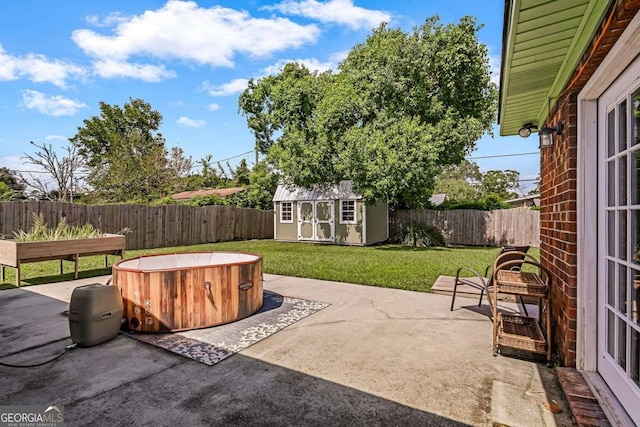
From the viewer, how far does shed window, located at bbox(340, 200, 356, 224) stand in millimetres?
→ 13719

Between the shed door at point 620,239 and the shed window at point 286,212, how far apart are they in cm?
1365

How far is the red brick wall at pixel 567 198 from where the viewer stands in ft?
5.91

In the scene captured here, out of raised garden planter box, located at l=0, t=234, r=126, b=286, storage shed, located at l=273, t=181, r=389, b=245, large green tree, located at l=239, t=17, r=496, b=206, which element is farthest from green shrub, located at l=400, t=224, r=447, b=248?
raised garden planter box, located at l=0, t=234, r=126, b=286

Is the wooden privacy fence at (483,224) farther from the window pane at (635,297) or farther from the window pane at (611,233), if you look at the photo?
the window pane at (635,297)

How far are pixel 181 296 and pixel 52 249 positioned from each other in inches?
171

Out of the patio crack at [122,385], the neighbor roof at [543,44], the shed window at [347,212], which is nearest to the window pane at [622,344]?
the neighbor roof at [543,44]

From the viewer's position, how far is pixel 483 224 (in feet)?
44.3

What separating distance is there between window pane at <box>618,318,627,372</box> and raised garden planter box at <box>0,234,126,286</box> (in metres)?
7.95

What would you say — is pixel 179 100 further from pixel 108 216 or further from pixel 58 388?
pixel 58 388

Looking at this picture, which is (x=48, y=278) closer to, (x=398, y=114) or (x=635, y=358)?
(x=635, y=358)

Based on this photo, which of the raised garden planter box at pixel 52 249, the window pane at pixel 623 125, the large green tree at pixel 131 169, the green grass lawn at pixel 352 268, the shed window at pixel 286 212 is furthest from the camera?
the large green tree at pixel 131 169

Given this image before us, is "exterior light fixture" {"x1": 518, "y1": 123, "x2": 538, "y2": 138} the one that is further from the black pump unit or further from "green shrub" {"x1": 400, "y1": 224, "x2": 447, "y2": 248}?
"green shrub" {"x1": 400, "y1": 224, "x2": 447, "y2": 248}

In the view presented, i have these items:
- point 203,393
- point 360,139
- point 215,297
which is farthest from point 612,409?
point 360,139

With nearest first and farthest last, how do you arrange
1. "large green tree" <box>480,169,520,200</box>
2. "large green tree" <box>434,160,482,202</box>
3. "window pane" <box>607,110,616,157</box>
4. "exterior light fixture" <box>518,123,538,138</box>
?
"window pane" <box>607,110,616,157</box>
"exterior light fixture" <box>518,123,538,138</box>
"large green tree" <box>434,160,482,202</box>
"large green tree" <box>480,169,520,200</box>
